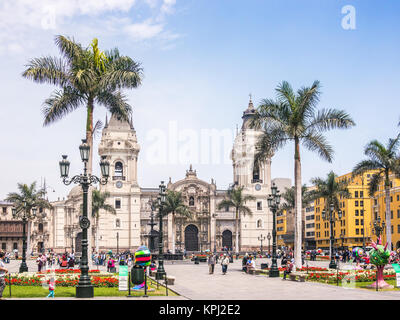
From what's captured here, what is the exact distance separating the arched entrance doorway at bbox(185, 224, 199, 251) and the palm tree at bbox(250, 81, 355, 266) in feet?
187

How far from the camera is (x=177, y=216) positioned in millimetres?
88750

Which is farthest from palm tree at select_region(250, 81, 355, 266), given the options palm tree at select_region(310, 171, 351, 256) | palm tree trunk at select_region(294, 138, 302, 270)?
palm tree at select_region(310, 171, 351, 256)

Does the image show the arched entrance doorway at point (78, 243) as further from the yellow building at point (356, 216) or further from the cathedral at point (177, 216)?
the yellow building at point (356, 216)

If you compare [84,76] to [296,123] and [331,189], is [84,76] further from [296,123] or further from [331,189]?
[331,189]

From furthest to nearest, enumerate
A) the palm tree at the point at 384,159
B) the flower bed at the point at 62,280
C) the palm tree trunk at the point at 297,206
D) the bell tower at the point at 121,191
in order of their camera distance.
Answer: the bell tower at the point at 121,191
the palm tree at the point at 384,159
the palm tree trunk at the point at 297,206
the flower bed at the point at 62,280

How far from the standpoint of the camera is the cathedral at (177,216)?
8644cm

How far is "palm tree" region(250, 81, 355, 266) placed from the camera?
105 feet

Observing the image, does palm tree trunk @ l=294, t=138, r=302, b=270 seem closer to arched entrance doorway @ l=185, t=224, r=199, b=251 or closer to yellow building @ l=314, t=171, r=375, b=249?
arched entrance doorway @ l=185, t=224, r=199, b=251

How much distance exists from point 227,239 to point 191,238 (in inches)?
231

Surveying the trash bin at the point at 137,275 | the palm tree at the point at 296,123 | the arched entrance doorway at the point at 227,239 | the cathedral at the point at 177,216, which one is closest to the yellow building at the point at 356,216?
the cathedral at the point at 177,216

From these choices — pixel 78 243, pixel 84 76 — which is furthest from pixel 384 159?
pixel 78 243

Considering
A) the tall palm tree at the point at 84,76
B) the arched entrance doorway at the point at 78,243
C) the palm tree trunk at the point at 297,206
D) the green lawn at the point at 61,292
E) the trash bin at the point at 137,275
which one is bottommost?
the arched entrance doorway at the point at 78,243

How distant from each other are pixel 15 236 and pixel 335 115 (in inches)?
3417
